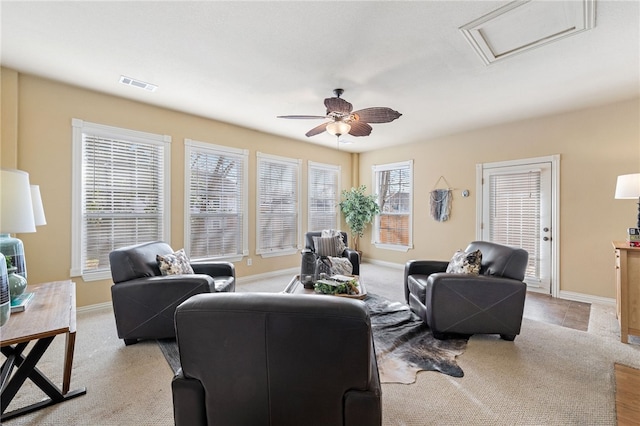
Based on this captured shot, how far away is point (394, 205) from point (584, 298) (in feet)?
11.1

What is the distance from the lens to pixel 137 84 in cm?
320

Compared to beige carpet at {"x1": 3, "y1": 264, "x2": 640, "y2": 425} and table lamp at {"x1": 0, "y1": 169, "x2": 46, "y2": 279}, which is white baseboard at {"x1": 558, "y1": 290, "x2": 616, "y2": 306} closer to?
beige carpet at {"x1": 3, "y1": 264, "x2": 640, "y2": 425}

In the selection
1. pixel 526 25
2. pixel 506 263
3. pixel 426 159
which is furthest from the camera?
pixel 426 159

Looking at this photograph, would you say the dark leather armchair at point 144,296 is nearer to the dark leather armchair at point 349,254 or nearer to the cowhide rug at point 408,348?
the cowhide rug at point 408,348

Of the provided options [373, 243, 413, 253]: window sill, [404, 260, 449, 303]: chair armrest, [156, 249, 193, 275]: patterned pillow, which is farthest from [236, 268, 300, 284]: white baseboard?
[404, 260, 449, 303]: chair armrest

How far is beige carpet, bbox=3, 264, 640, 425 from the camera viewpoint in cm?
169

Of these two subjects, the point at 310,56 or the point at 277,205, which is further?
the point at 277,205

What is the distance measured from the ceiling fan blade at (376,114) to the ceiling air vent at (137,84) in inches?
94.7

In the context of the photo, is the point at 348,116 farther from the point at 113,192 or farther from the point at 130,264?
the point at 113,192

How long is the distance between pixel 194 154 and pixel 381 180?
156 inches

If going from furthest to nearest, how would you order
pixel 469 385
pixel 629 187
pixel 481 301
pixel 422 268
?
pixel 422 268, pixel 629 187, pixel 481 301, pixel 469 385

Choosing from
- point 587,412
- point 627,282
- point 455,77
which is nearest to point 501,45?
point 455,77

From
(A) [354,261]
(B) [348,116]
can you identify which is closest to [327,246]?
(A) [354,261]

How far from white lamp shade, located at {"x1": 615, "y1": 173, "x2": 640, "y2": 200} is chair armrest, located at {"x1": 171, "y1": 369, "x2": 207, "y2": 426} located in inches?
170
